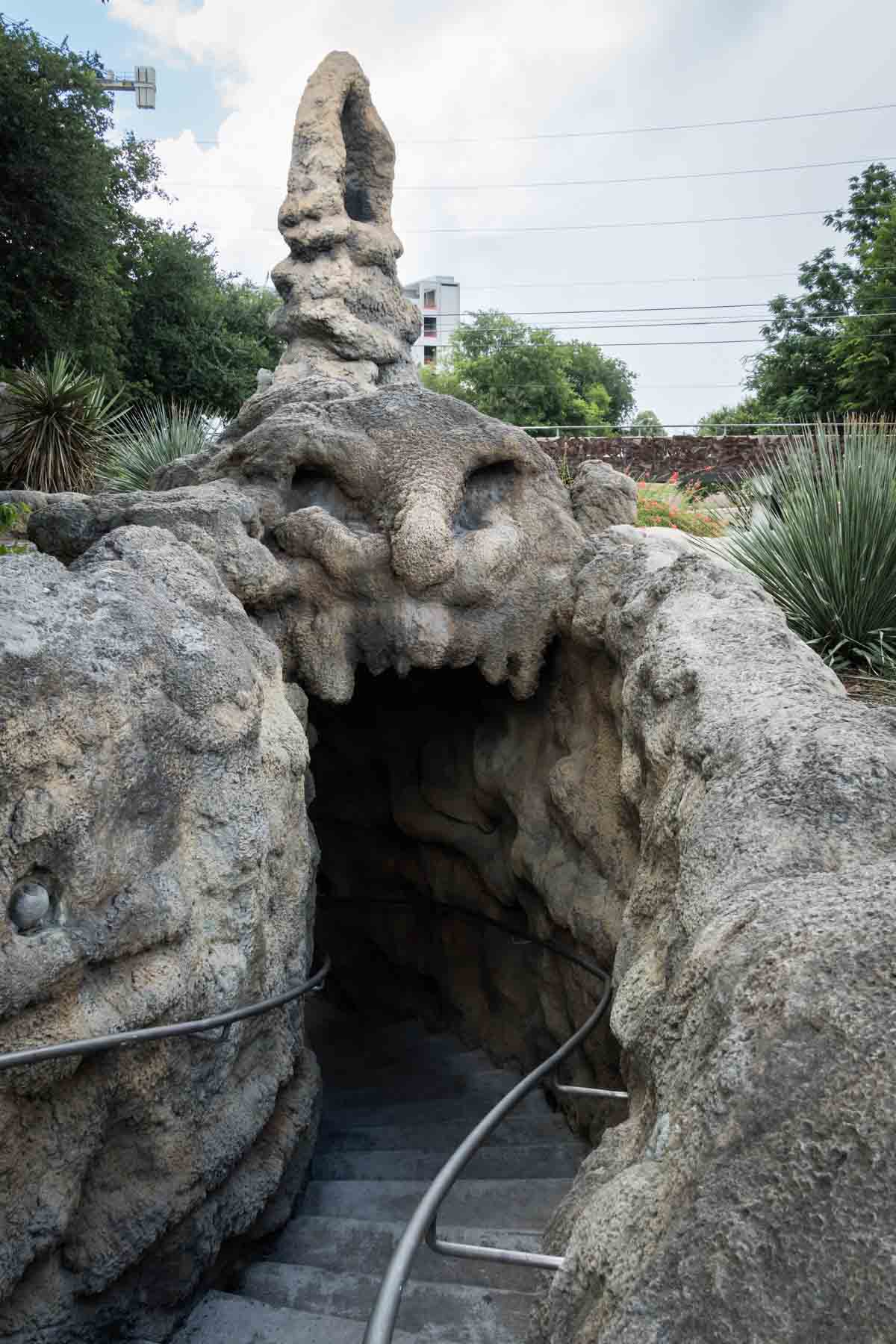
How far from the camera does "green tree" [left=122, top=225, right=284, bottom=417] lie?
17.2m

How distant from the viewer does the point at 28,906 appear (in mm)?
2482

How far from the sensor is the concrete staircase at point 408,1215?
319cm

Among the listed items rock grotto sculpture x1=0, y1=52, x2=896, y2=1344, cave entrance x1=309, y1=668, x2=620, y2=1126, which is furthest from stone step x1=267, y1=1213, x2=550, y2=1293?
cave entrance x1=309, y1=668, x2=620, y2=1126

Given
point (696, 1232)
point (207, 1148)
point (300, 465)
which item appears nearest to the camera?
point (696, 1232)

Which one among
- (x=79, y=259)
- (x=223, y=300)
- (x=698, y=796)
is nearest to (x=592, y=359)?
(x=223, y=300)

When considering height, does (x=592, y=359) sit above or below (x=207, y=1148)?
above

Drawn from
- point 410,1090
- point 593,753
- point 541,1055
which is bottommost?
point 410,1090

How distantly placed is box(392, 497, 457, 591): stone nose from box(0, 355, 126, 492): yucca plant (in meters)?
6.11

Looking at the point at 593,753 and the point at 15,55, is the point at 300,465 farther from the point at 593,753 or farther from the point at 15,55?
the point at 15,55

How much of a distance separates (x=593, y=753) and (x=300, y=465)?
63.9 inches

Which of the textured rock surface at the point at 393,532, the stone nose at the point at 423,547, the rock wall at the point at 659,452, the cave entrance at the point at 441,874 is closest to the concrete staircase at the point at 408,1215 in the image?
the cave entrance at the point at 441,874

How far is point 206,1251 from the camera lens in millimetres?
3146

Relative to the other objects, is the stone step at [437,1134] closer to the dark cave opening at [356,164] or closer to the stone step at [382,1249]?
the stone step at [382,1249]

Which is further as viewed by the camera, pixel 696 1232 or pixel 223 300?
pixel 223 300
